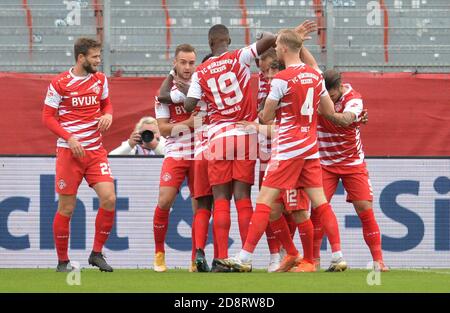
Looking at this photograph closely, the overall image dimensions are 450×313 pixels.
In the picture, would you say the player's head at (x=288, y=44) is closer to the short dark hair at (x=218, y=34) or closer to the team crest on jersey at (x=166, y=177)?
the short dark hair at (x=218, y=34)

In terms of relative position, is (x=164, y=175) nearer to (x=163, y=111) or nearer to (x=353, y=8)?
(x=163, y=111)

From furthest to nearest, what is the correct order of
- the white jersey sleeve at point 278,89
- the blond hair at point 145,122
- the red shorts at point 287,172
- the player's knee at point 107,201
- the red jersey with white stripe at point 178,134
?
the blond hair at point 145,122, the red jersey with white stripe at point 178,134, the player's knee at point 107,201, the red shorts at point 287,172, the white jersey sleeve at point 278,89

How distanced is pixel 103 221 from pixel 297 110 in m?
2.10

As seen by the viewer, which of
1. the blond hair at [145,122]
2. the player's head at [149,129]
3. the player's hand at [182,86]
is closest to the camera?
the player's hand at [182,86]

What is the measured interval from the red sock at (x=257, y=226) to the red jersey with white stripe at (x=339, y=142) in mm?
1346

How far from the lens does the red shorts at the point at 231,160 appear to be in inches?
371

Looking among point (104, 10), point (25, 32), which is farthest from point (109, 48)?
point (25, 32)

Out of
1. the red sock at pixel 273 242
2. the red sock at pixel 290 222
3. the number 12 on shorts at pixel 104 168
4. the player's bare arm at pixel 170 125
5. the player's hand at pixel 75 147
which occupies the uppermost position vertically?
the player's bare arm at pixel 170 125

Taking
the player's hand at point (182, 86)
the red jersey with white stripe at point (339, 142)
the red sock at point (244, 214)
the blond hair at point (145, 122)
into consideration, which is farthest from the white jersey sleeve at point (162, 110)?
the blond hair at point (145, 122)

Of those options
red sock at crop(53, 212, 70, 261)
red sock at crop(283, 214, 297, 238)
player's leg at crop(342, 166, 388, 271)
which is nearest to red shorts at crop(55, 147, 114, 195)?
red sock at crop(53, 212, 70, 261)

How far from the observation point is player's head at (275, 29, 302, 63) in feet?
29.5

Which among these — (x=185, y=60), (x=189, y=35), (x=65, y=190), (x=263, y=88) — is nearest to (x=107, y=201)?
(x=65, y=190)

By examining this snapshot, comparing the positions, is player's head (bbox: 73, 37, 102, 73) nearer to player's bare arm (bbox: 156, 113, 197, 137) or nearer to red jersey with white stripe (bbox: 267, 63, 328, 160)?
player's bare arm (bbox: 156, 113, 197, 137)
